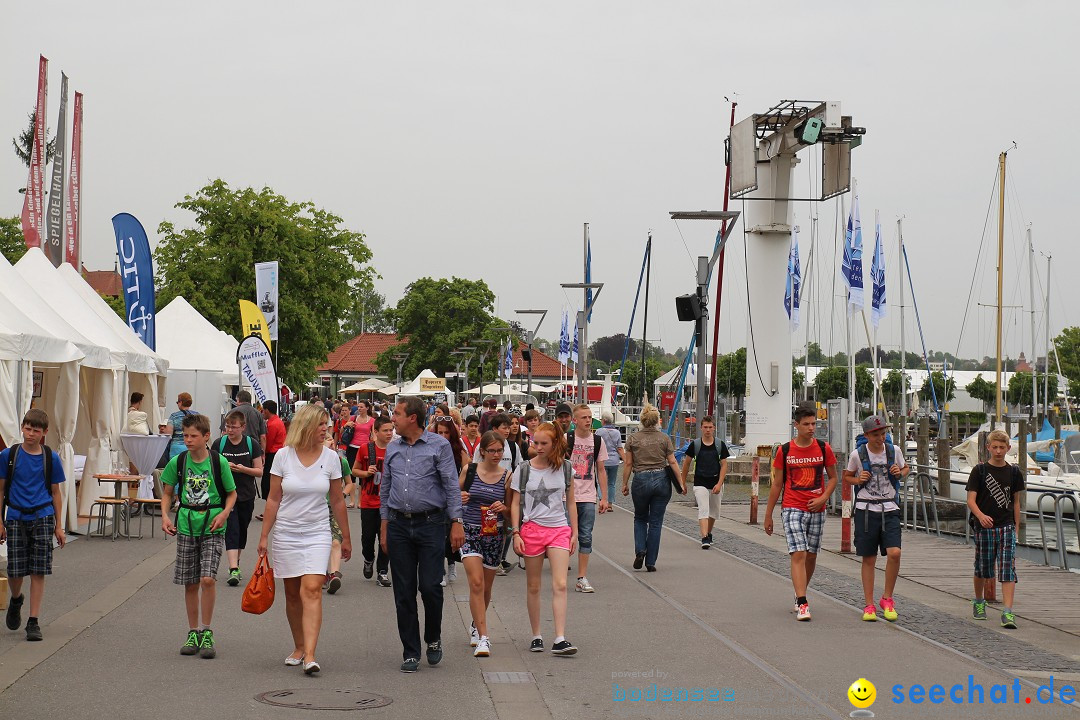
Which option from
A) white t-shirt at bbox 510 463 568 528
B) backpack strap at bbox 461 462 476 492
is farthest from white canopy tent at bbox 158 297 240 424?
white t-shirt at bbox 510 463 568 528

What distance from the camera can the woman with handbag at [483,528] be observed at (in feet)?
26.9

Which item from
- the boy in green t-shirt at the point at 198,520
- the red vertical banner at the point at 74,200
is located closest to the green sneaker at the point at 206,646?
the boy in green t-shirt at the point at 198,520

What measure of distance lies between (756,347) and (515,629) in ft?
76.3

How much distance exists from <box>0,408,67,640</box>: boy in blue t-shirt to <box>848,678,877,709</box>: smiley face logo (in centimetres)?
550

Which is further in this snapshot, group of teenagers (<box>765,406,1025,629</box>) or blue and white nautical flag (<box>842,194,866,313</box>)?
blue and white nautical flag (<box>842,194,866,313</box>)

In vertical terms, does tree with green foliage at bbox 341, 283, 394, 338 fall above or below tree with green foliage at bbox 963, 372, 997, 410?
above

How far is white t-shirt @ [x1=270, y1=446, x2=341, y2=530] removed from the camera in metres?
7.53

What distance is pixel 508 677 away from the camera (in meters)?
7.51

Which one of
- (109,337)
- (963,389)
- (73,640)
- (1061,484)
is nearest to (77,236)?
(109,337)

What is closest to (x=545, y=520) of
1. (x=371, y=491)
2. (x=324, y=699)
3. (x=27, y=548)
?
(x=324, y=699)

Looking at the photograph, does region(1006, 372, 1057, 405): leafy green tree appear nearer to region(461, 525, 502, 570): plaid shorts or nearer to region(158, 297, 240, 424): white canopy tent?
region(158, 297, 240, 424): white canopy tent

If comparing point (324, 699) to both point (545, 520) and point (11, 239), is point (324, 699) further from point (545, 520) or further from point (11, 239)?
point (11, 239)

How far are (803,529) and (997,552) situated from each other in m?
1.61

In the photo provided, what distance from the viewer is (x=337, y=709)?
6562mm
